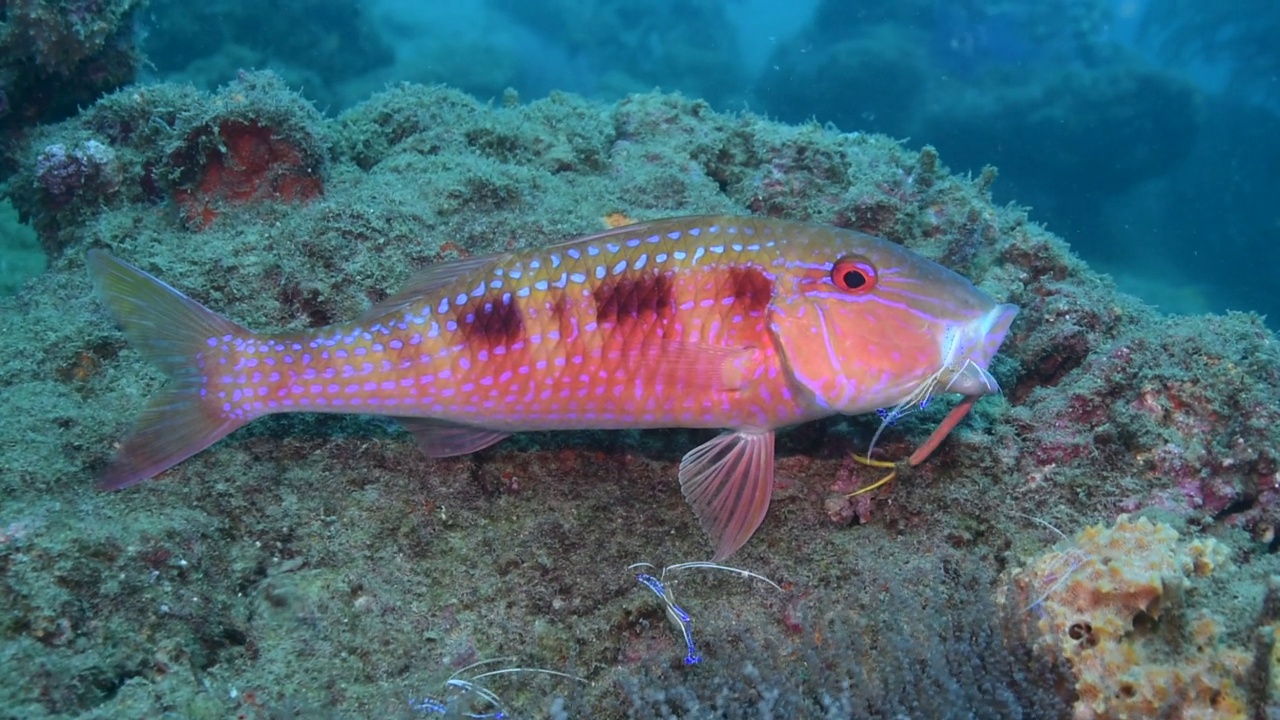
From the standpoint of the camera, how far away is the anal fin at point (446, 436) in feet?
11.7

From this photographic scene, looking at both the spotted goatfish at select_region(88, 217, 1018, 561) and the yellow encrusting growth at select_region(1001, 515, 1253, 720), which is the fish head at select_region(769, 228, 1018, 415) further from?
the yellow encrusting growth at select_region(1001, 515, 1253, 720)

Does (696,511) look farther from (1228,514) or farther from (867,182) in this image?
(867,182)

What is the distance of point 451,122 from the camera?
Result: 22.9 ft

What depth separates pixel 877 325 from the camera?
3.15 meters

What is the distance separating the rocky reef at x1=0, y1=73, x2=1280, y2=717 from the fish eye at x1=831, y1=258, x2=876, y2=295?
43.7 inches

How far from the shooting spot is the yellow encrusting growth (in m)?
2.22

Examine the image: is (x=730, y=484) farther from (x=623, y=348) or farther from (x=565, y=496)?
(x=565, y=496)

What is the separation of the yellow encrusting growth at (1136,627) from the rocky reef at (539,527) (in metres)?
0.01

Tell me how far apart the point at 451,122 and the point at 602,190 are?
1.90 metres

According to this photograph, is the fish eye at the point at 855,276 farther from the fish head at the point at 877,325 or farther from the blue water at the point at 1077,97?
the blue water at the point at 1077,97

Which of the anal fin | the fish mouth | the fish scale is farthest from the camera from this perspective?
the anal fin

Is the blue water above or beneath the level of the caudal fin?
above

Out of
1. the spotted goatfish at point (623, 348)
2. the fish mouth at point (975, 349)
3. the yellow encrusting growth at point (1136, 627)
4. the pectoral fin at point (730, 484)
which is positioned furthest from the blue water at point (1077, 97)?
the yellow encrusting growth at point (1136, 627)

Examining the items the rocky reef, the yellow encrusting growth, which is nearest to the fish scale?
the rocky reef
